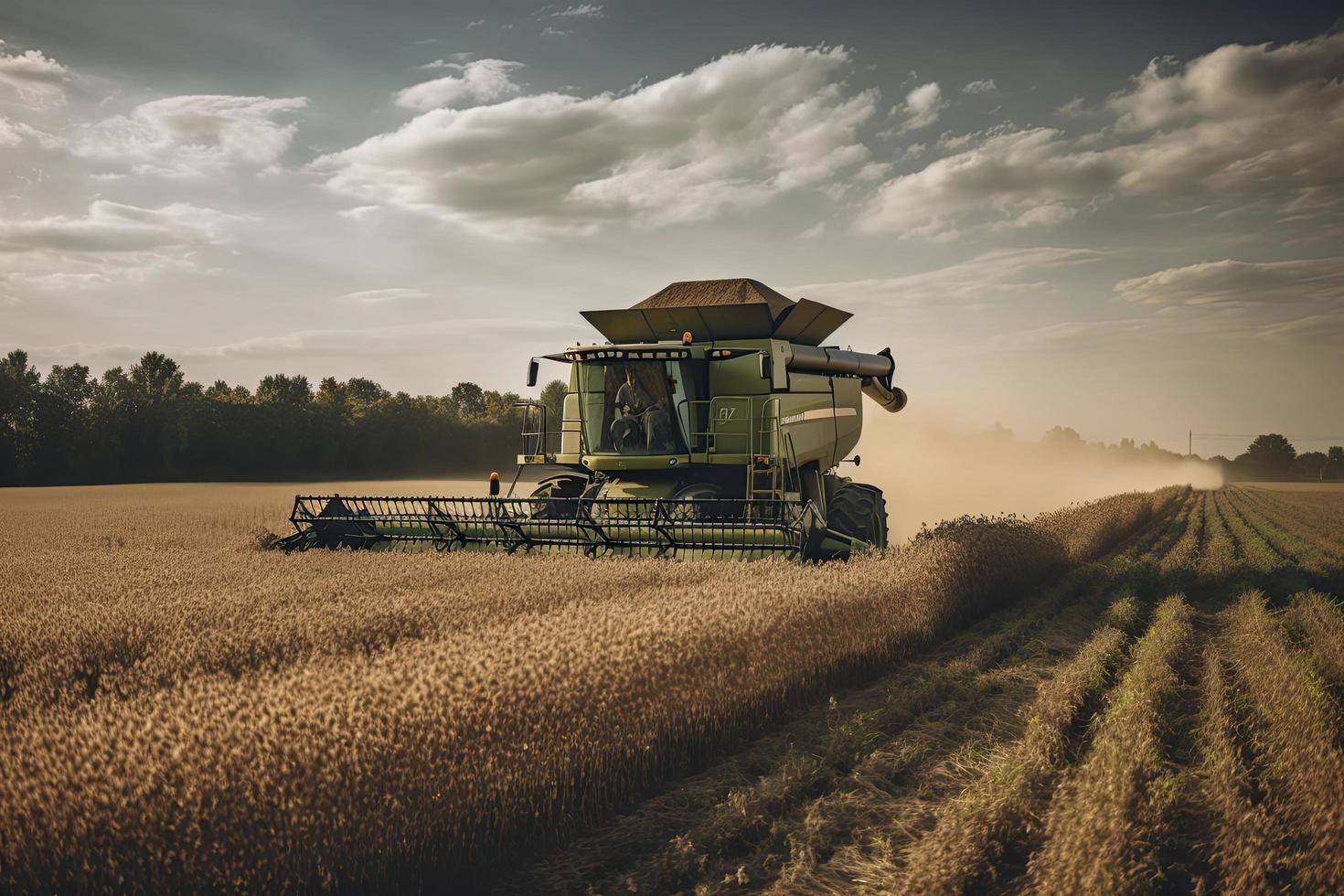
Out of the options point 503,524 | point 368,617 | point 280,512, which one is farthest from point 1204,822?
point 280,512

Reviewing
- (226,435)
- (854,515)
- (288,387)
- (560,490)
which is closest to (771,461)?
(854,515)

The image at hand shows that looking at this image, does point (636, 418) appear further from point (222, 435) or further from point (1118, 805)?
point (222, 435)

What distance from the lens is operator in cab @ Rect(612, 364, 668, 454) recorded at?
11156 millimetres

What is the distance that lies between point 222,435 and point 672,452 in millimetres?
42126

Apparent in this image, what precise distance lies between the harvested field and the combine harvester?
124 cm

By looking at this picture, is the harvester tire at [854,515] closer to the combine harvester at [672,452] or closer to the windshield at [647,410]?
the combine harvester at [672,452]

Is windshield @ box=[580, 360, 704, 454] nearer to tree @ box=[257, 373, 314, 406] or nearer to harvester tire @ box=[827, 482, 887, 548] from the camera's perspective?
harvester tire @ box=[827, 482, 887, 548]

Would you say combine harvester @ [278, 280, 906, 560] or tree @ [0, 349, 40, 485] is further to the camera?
tree @ [0, 349, 40, 485]

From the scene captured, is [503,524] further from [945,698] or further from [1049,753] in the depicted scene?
[1049,753]

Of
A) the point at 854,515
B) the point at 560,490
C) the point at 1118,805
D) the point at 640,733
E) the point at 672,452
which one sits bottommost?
the point at 1118,805

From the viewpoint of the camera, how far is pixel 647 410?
11242 millimetres

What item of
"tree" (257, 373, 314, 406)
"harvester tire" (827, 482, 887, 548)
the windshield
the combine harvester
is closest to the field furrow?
the combine harvester

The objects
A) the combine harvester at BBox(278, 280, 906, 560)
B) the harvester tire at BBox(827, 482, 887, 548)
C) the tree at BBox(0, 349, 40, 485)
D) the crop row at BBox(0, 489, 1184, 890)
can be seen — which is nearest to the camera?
the crop row at BBox(0, 489, 1184, 890)

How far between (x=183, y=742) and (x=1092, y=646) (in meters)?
7.07
